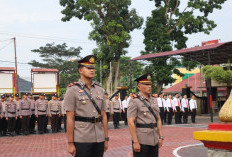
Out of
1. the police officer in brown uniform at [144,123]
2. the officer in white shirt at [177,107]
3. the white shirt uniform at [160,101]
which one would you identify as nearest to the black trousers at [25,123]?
the white shirt uniform at [160,101]

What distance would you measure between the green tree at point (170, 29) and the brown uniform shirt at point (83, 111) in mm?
24995

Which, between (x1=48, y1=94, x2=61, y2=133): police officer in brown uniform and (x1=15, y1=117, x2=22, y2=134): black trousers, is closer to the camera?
(x1=15, y1=117, x2=22, y2=134): black trousers

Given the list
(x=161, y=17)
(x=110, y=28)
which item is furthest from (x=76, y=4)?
(x=161, y=17)

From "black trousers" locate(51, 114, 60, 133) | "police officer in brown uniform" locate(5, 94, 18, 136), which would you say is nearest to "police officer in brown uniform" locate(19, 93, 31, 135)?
"police officer in brown uniform" locate(5, 94, 18, 136)

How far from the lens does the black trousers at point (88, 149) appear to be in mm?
4047

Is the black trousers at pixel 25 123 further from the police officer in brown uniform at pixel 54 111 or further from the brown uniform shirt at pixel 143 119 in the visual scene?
the brown uniform shirt at pixel 143 119

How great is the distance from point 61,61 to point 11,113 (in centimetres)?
4062

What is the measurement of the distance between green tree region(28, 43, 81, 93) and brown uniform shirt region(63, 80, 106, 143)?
1858 inches

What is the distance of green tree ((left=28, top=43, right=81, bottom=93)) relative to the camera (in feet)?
170

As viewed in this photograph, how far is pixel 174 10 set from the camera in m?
30.9

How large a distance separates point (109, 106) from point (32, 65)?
38.5 m

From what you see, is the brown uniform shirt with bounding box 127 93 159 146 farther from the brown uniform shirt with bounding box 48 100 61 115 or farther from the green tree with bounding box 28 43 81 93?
the green tree with bounding box 28 43 81 93

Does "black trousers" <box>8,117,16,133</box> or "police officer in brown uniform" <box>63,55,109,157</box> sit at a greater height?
"police officer in brown uniform" <box>63,55,109,157</box>

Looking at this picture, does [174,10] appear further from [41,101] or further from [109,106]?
[41,101]
